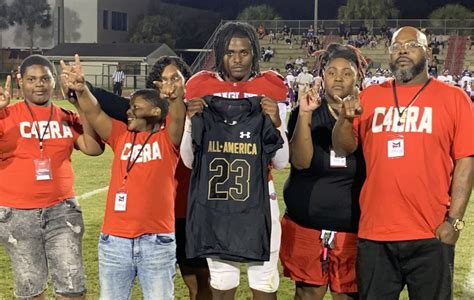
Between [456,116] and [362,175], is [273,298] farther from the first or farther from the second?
[456,116]

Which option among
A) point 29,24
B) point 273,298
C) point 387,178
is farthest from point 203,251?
point 29,24

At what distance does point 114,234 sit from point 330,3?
2666 inches

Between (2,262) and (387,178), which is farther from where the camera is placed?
(2,262)

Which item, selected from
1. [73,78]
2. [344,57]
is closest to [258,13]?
[344,57]

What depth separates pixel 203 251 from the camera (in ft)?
11.5

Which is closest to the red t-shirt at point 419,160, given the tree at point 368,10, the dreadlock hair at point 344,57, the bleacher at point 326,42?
the dreadlock hair at point 344,57

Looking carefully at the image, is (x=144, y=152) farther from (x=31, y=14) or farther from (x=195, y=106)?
(x=31, y=14)

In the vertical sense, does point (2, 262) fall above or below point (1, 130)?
below

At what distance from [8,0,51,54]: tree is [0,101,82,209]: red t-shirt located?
175 feet

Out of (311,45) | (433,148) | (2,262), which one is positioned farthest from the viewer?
(311,45)

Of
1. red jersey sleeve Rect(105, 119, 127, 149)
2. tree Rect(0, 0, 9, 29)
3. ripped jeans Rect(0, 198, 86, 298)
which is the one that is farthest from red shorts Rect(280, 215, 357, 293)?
tree Rect(0, 0, 9, 29)

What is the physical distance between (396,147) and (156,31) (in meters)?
53.6

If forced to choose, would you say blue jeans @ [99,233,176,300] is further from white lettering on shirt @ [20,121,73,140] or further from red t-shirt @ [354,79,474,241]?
red t-shirt @ [354,79,474,241]

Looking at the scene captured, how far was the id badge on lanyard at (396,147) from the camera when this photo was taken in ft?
11.3
